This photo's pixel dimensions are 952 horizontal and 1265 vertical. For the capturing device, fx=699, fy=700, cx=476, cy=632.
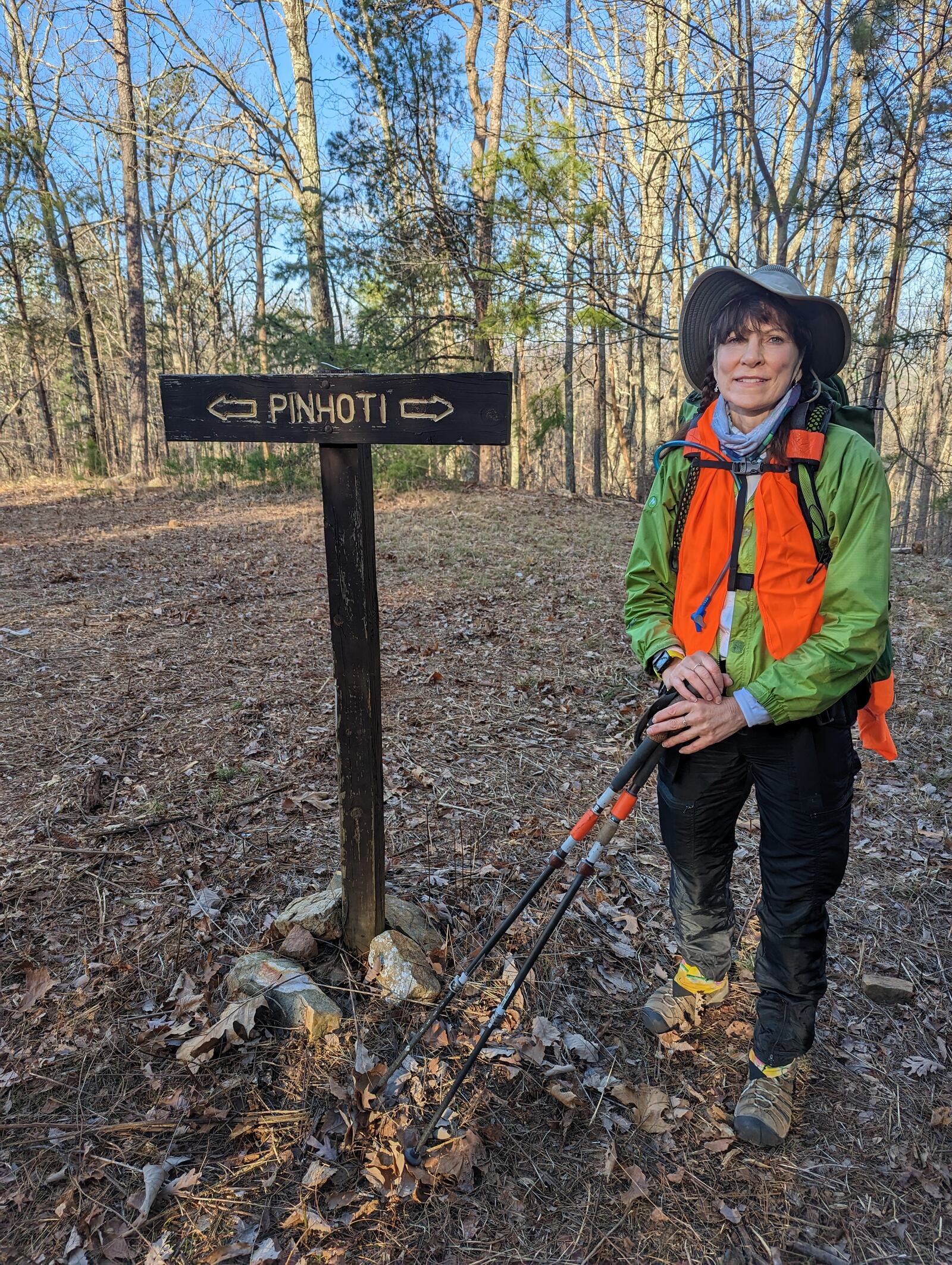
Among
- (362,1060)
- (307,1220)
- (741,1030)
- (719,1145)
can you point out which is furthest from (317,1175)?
(741,1030)

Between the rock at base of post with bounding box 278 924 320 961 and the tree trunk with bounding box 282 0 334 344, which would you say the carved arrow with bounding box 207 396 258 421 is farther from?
the tree trunk with bounding box 282 0 334 344

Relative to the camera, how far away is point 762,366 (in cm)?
205

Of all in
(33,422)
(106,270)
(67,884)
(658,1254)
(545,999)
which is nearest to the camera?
(658,1254)

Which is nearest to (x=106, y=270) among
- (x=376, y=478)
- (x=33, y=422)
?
(x=33, y=422)

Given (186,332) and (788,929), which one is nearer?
(788,929)

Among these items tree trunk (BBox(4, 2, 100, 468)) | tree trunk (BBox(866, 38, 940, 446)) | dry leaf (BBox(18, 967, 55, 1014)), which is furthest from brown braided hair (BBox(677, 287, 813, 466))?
tree trunk (BBox(4, 2, 100, 468))

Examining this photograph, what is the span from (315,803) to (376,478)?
11.8 meters

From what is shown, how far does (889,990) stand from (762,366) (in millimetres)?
2493

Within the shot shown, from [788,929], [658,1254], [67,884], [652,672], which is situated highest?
[652,672]

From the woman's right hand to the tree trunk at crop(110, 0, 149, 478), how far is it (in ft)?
57.4

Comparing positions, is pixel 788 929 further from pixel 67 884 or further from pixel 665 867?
pixel 67 884

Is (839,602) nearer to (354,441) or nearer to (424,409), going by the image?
(424,409)

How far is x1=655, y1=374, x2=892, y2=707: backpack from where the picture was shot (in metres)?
1.96

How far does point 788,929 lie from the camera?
7.09ft
